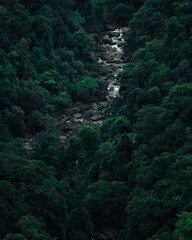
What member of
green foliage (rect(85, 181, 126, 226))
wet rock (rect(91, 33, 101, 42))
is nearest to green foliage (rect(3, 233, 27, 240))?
green foliage (rect(85, 181, 126, 226))

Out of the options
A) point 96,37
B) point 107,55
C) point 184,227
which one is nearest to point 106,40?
point 96,37

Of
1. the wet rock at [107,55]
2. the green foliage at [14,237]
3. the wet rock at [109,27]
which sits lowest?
the wet rock at [107,55]

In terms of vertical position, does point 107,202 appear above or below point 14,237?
below

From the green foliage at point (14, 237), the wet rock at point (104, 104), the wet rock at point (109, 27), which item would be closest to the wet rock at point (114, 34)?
the wet rock at point (109, 27)

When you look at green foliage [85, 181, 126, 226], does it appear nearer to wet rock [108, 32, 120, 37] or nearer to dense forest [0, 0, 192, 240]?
dense forest [0, 0, 192, 240]

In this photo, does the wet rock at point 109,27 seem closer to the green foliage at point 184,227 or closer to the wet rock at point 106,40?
the wet rock at point 106,40

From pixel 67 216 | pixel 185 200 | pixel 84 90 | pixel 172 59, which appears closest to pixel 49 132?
pixel 84 90

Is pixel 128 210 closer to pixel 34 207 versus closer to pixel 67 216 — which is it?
pixel 67 216

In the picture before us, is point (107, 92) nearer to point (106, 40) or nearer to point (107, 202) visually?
point (106, 40)
